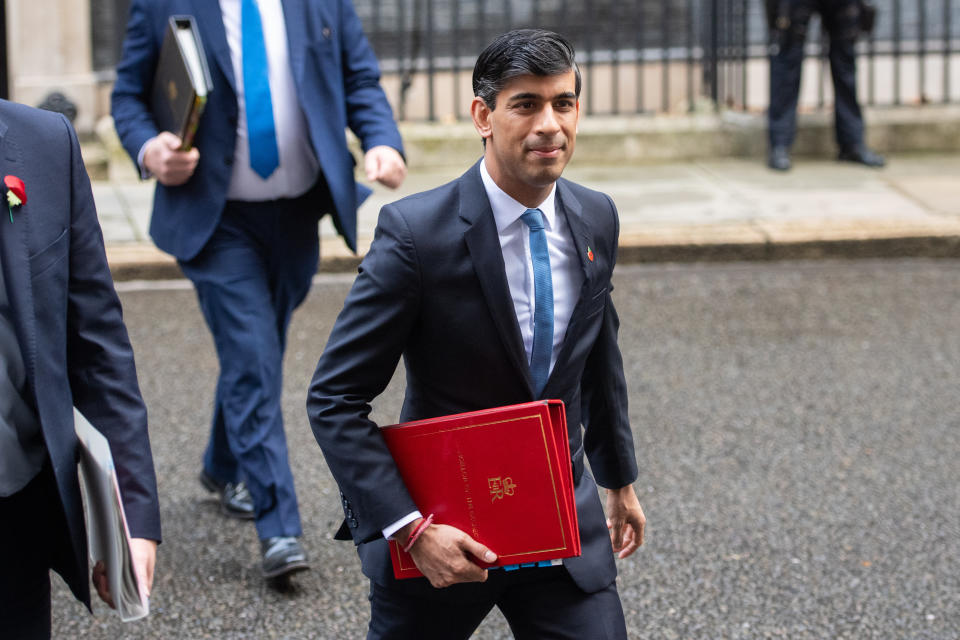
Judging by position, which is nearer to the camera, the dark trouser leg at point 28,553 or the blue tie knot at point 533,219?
the dark trouser leg at point 28,553

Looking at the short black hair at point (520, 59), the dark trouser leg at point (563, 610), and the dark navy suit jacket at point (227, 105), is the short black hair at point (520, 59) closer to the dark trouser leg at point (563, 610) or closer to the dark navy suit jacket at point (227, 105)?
the dark trouser leg at point (563, 610)

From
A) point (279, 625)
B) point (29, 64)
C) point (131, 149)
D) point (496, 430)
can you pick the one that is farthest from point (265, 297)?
point (29, 64)

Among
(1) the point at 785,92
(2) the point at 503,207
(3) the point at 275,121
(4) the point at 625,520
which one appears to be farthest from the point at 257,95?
(1) the point at 785,92

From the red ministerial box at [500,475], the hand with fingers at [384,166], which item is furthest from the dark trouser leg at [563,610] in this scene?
the hand with fingers at [384,166]

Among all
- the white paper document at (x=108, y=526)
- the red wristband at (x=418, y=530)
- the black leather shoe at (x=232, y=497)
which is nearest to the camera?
the white paper document at (x=108, y=526)

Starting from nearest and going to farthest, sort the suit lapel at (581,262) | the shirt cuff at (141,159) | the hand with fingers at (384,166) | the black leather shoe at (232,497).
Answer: the suit lapel at (581,262), the hand with fingers at (384,166), the shirt cuff at (141,159), the black leather shoe at (232,497)

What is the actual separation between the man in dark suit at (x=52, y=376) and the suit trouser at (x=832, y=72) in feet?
27.3

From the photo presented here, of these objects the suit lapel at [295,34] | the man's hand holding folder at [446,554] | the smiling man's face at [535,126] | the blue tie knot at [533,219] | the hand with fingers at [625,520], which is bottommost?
the hand with fingers at [625,520]

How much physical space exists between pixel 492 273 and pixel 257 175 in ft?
6.10

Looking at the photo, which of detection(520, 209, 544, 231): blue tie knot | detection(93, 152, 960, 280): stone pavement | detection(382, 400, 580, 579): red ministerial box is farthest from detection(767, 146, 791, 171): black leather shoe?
detection(382, 400, 580, 579): red ministerial box

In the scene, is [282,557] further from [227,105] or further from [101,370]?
[101,370]

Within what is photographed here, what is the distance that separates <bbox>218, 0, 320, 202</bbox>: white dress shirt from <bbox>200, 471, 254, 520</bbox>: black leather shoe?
100cm

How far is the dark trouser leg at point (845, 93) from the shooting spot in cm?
995

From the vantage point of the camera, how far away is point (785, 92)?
393 inches
